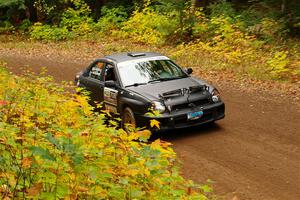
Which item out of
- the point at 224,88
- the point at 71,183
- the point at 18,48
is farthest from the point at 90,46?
the point at 71,183

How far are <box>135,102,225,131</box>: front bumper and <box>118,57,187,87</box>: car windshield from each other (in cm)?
109

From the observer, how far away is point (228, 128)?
33.2 ft

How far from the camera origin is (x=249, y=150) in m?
8.63

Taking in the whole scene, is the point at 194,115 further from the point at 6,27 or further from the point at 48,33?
the point at 6,27

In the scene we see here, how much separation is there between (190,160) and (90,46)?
18.8 m

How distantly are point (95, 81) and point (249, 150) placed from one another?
4.41 metres

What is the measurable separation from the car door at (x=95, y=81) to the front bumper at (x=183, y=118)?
1.82m

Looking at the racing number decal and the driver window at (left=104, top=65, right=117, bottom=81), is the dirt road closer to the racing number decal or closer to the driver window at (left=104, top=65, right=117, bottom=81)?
the racing number decal

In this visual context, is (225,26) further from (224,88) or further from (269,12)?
(224,88)

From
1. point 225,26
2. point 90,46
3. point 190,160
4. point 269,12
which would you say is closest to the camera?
point 190,160

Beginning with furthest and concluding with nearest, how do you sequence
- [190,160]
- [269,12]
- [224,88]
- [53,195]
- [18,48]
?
[18,48] < [269,12] < [224,88] < [190,160] < [53,195]

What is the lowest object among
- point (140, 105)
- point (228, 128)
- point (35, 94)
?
point (228, 128)

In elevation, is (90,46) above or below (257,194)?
below

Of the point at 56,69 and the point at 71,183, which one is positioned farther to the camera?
the point at 56,69
